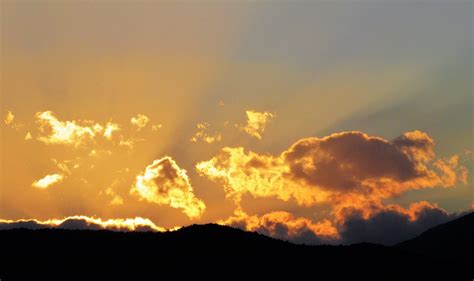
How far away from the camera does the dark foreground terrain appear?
109062 millimetres

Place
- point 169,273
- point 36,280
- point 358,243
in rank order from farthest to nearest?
point 358,243, point 169,273, point 36,280

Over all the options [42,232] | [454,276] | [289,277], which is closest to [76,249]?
[42,232]

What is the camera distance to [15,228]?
126312 mm

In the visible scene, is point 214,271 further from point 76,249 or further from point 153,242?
point 76,249

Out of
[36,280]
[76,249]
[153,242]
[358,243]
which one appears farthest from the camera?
[358,243]

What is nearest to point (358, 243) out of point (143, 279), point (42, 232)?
point (143, 279)

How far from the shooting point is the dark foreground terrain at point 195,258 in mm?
109062

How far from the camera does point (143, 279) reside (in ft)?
348

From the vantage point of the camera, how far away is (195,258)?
Answer: 4702 inches

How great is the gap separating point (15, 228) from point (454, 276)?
10430 cm

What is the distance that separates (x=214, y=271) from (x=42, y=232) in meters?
40.5

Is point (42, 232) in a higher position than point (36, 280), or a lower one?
higher

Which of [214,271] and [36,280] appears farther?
[214,271]

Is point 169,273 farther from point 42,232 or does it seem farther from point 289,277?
point 42,232
